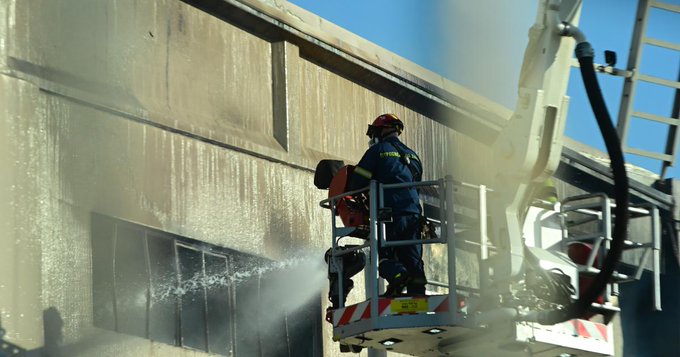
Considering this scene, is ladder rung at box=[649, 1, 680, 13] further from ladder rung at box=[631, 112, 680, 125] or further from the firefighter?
the firefighter

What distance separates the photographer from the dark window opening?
34.0 feet

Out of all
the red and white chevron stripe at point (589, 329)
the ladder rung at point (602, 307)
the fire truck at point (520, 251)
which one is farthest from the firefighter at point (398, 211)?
the ladder rung at point (602, 307)

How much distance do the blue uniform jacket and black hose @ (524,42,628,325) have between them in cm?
127

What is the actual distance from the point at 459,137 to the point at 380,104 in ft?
5.60

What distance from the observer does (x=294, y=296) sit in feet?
40.2

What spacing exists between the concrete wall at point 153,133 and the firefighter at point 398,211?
81.7 inches

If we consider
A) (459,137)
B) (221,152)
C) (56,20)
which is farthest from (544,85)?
(459,137)

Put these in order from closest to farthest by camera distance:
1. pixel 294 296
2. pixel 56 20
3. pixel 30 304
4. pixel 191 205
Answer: pixel 30 304 < pixel 56 20 < pixel 191 205 < pixel 294 296

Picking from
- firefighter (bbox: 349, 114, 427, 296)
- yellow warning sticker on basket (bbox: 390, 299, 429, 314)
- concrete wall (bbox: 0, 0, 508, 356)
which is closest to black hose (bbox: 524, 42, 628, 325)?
yellow warning sticker on basket (bbox: 390, 299, 429, 314)

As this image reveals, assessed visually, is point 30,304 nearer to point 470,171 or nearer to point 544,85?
point 544,85

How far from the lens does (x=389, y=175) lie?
977 centimetres

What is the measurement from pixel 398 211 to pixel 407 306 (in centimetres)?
82

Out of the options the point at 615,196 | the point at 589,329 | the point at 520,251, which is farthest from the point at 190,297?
the point at 615,196

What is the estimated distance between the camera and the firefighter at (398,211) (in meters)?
9.45
